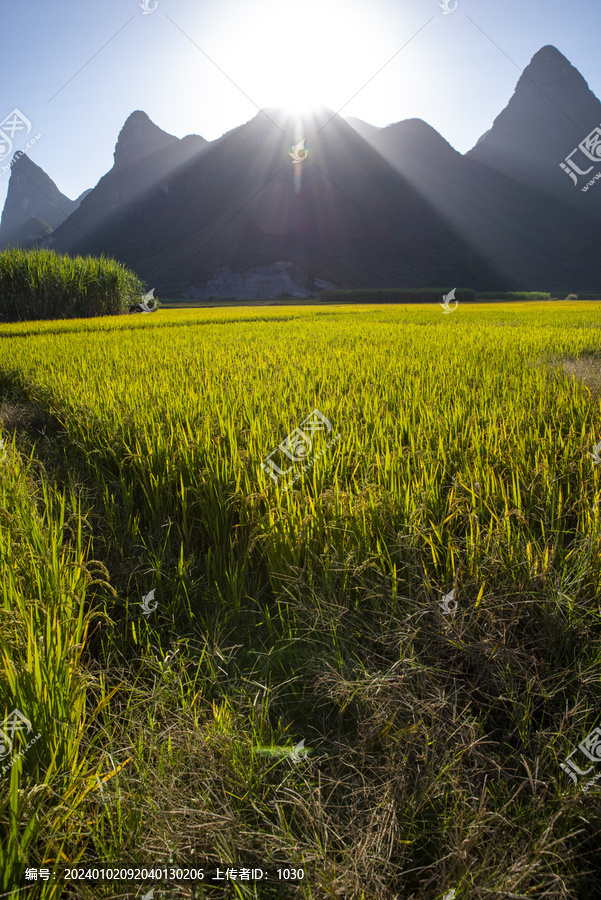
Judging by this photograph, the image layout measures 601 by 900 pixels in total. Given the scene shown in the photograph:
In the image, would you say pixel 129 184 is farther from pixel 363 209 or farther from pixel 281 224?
pixel 363 209

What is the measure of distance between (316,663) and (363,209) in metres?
83.5

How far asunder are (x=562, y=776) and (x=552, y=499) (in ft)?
2.94

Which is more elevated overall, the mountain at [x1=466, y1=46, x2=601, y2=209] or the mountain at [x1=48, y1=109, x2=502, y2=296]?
the mountain at [x1=466, y1=46, x2=601, y2=209]

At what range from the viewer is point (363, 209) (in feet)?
240

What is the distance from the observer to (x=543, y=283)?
64.1 meters

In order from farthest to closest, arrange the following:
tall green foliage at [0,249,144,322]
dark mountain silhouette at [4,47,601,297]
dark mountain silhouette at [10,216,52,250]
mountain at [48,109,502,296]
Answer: dark mountain silhouette at [10,216,52,250]
dark mountain silhouette at [4,47,601,297]
mountain at [48,109,502,296]
tall green foliage at [0,249,144,322]

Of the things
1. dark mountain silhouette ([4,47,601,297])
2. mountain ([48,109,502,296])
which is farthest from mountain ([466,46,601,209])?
mountain ([48,109,502,296])

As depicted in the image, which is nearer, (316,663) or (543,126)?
(316,663)

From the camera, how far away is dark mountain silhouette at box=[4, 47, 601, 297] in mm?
64250

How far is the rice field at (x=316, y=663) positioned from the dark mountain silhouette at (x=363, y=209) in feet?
194

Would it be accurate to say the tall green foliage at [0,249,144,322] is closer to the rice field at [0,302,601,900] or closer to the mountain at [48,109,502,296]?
the rice field at [0,302,601,900]

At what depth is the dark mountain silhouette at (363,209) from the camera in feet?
211

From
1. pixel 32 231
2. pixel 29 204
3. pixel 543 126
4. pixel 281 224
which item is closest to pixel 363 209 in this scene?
pixel 281 224

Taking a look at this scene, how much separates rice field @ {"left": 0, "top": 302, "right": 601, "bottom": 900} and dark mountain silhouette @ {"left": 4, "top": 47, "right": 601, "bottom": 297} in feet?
194
